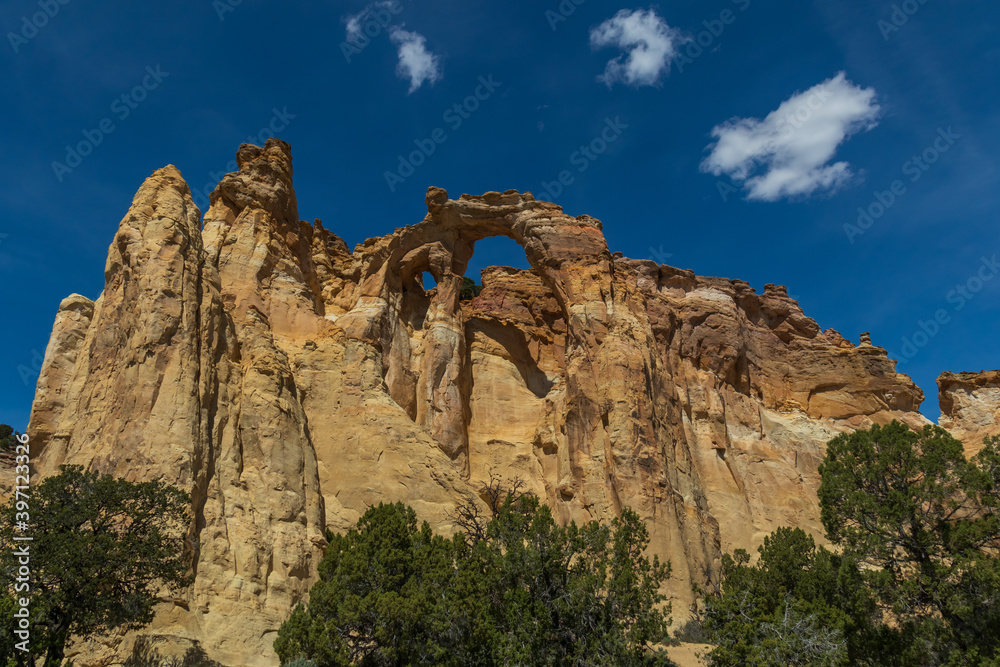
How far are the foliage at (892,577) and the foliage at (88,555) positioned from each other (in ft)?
39.9

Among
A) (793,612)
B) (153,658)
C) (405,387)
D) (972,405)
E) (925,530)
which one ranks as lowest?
(153,658)

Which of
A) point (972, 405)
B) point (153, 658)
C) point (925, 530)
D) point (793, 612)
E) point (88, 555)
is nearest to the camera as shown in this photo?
point (88, 555)

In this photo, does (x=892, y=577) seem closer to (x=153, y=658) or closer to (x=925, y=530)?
(x=925, y=530)

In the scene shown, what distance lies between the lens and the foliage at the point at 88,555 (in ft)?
44.6

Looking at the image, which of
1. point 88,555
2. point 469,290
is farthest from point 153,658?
point 469,290

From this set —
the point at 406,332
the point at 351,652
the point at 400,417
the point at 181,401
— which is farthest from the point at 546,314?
the point at 351,652

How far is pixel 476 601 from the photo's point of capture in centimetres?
1524

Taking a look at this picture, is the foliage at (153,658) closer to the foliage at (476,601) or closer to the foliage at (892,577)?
the foliage at (476,601)

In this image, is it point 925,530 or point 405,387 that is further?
point 405,387

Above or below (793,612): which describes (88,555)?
above

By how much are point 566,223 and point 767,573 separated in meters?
19.8

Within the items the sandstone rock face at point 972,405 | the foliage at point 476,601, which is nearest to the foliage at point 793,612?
the foliage at point 476,601

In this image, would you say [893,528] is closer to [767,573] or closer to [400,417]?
[767,573]

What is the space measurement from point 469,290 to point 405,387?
1710 cm
